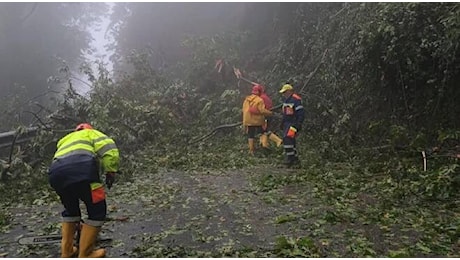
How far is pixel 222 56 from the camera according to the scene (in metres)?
17.1

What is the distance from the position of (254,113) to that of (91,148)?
6.04 m

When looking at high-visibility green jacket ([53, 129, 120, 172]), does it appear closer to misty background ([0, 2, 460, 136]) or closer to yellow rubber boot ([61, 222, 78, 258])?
yellow rubber boot ([61, 222, 78, 258])

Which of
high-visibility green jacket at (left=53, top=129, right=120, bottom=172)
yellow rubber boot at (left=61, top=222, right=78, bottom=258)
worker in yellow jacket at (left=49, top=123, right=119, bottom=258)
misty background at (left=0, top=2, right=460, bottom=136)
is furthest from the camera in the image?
misty background at (left=0, top=2, right=460, bottom=136)

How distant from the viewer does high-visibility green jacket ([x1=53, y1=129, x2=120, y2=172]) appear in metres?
4.64

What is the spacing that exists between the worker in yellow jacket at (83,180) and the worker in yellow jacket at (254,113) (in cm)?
576

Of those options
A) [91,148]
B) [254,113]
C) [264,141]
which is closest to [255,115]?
[254,113]

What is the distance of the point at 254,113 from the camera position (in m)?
10.5

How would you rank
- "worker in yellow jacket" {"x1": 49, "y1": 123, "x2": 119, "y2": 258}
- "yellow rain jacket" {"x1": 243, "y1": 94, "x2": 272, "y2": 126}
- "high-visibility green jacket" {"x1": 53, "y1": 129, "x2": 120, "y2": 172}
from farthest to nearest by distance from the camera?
"yellow rain jacket" {"x1": 243, "y1": 94, "x2": 272, "y2": 126} < "high-visibility green jacket" {"x1": 53, "y1": 129, "x2": 120, "y2": 172} < "worker in yellow jacket" {"x1": 49, "y1": 123, "x2": 119, "y2": 258}

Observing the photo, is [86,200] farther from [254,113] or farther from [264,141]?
[264,141]

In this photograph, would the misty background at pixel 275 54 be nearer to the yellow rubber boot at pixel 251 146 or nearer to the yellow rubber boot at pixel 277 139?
the yellow rubber boot at pixel 277 139

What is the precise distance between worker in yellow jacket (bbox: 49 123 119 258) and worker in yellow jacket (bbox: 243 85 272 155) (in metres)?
5.76

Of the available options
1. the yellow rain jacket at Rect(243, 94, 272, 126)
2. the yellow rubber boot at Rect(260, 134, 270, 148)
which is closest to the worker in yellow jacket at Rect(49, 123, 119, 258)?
the yellow rain jacket at Rect(243, 94, 272, 126)

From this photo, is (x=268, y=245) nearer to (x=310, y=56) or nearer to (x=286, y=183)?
(x=286, y=183)

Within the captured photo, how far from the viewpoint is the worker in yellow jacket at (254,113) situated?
10.3 metres
